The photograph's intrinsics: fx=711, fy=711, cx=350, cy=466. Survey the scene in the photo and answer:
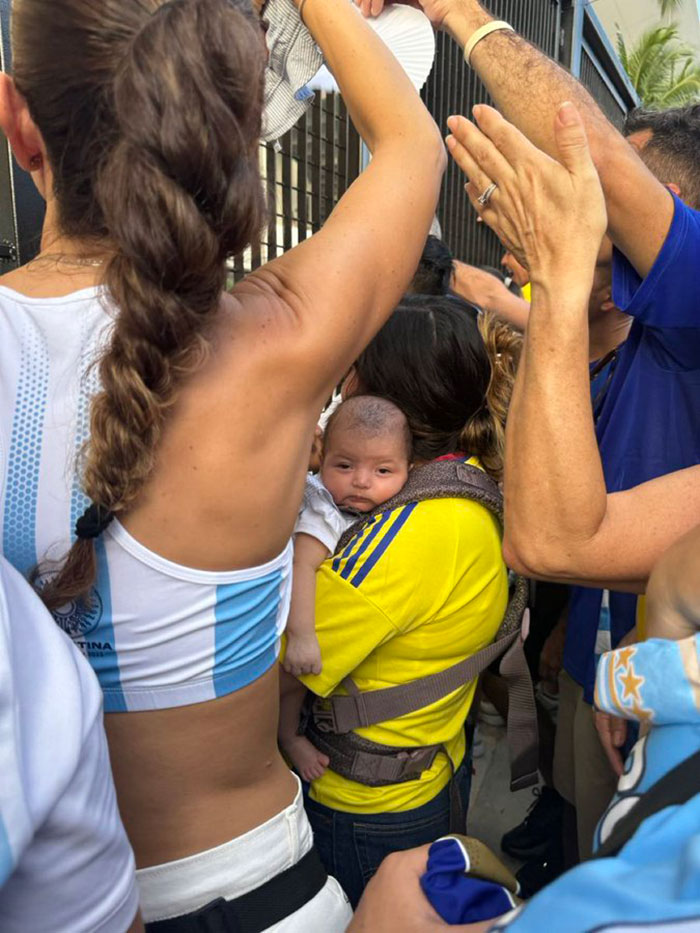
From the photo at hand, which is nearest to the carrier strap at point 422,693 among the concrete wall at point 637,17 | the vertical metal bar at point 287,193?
the vertical metal bar at point 287,193

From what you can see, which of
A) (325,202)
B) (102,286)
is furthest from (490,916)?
(325,202)

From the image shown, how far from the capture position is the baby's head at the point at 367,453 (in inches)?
64.7

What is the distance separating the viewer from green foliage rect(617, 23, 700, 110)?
16562 millimetres

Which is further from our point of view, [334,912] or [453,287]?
[453,287]

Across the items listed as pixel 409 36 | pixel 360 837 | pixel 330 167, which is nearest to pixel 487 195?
pixel 409 36

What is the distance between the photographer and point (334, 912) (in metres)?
1.05

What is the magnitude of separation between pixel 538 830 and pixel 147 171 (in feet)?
9.29

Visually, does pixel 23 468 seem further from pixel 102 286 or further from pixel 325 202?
pixel 325 202

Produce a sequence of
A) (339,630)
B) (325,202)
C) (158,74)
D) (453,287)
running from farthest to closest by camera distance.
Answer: (325,202), (453,287), (339,630), (158,74)

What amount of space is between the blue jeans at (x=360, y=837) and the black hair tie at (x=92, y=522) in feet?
3.37

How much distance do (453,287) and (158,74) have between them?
2472 millimetres

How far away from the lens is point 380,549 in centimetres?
142

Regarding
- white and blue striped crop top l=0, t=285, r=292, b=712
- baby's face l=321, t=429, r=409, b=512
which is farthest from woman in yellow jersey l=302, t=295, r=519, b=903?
white and blue striped crop top l=0, t=285, r=292, b=712

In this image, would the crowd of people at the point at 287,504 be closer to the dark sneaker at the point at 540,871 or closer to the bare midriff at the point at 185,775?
the bare midriff at the point at 185,775
